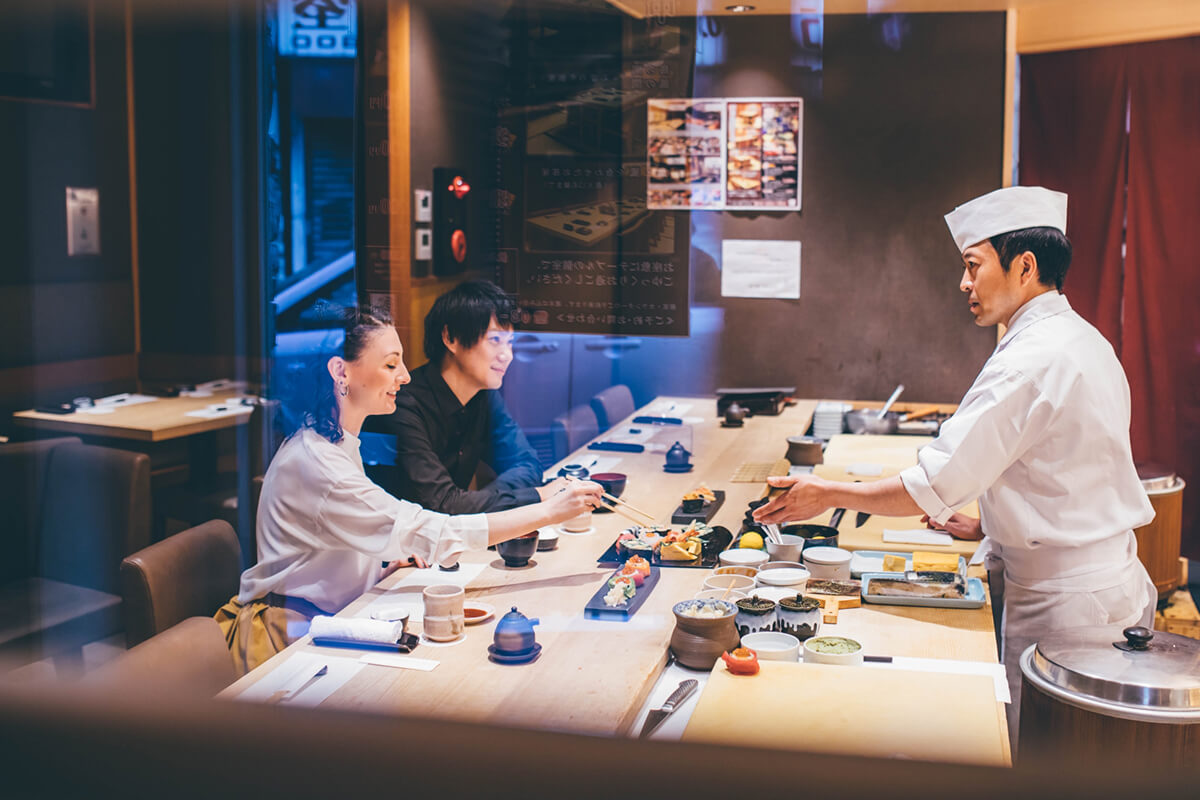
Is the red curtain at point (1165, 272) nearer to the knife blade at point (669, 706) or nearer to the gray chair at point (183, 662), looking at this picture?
the knife blade at point (669, 706)

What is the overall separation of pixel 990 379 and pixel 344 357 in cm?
120

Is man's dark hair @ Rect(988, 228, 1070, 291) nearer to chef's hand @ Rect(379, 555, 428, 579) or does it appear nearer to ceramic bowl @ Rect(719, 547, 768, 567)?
ceramic bowl @ Rect(719, 547, 768, 567)

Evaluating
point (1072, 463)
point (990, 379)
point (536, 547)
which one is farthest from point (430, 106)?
point (1072, 463)

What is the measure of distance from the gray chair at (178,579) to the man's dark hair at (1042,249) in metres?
1.61

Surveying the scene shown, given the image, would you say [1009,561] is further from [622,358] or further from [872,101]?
[872,101]

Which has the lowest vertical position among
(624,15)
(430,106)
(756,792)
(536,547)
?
(536,547)

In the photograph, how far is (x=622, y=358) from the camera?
2.33 meters

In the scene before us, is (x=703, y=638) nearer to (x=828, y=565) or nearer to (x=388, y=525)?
(x=828, y=565)

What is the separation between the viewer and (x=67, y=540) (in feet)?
8.59

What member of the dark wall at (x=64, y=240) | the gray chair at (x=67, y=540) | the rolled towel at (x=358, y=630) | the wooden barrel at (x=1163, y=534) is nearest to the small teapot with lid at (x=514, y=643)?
the rolled towel at (x=358, y=630)

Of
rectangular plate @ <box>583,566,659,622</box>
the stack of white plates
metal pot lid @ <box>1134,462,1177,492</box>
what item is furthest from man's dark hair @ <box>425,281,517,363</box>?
metal pot lid @ <box>1134,462,1177,492</box>

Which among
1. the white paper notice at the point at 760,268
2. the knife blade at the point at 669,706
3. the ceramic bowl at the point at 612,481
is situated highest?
the white paper notice at the point at 760,268

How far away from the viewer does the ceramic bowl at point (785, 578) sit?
197 centimetres

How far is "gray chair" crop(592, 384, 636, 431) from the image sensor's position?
2.42m
